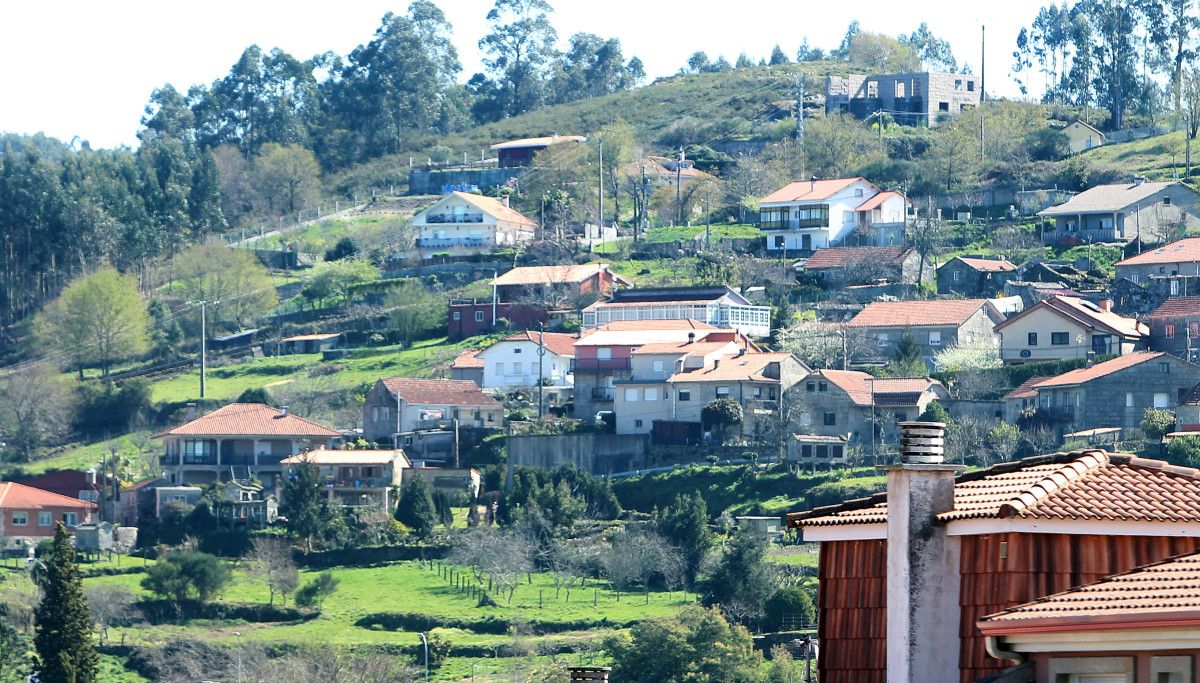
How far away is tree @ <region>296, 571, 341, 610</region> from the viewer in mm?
63344

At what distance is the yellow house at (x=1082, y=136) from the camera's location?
11256cm

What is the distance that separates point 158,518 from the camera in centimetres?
7319

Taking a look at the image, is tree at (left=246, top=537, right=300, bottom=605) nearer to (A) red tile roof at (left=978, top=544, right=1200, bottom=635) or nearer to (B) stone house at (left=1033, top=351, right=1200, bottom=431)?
(B) stone house at (left=1033, top=351, right=1200, bottom=431)

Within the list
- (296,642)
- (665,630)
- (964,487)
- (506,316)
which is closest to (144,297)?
(506,316)

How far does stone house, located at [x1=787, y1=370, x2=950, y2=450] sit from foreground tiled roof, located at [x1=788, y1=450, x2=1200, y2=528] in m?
58.0

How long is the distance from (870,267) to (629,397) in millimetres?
16813

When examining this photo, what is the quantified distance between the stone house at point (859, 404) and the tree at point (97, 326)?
3723 centimetres

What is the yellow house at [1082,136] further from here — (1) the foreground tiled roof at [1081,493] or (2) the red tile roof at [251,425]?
(1) the foreground tiled roof at [1081,493]

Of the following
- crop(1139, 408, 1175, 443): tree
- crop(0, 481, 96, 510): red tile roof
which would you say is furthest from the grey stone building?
crop(0, 481, 96, 510): red tile roof

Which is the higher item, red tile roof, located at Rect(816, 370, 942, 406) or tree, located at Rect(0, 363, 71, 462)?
red tile roof, located at Rect(816, 370, 942, 406)

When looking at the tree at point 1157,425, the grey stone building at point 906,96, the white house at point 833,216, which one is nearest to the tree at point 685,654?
the tree at point 1157,425

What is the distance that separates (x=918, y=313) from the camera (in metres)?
81.9

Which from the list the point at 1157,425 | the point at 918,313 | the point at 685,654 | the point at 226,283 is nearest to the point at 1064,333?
the point at 918,313

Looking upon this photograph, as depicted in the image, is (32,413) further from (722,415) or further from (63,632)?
(63,632)
